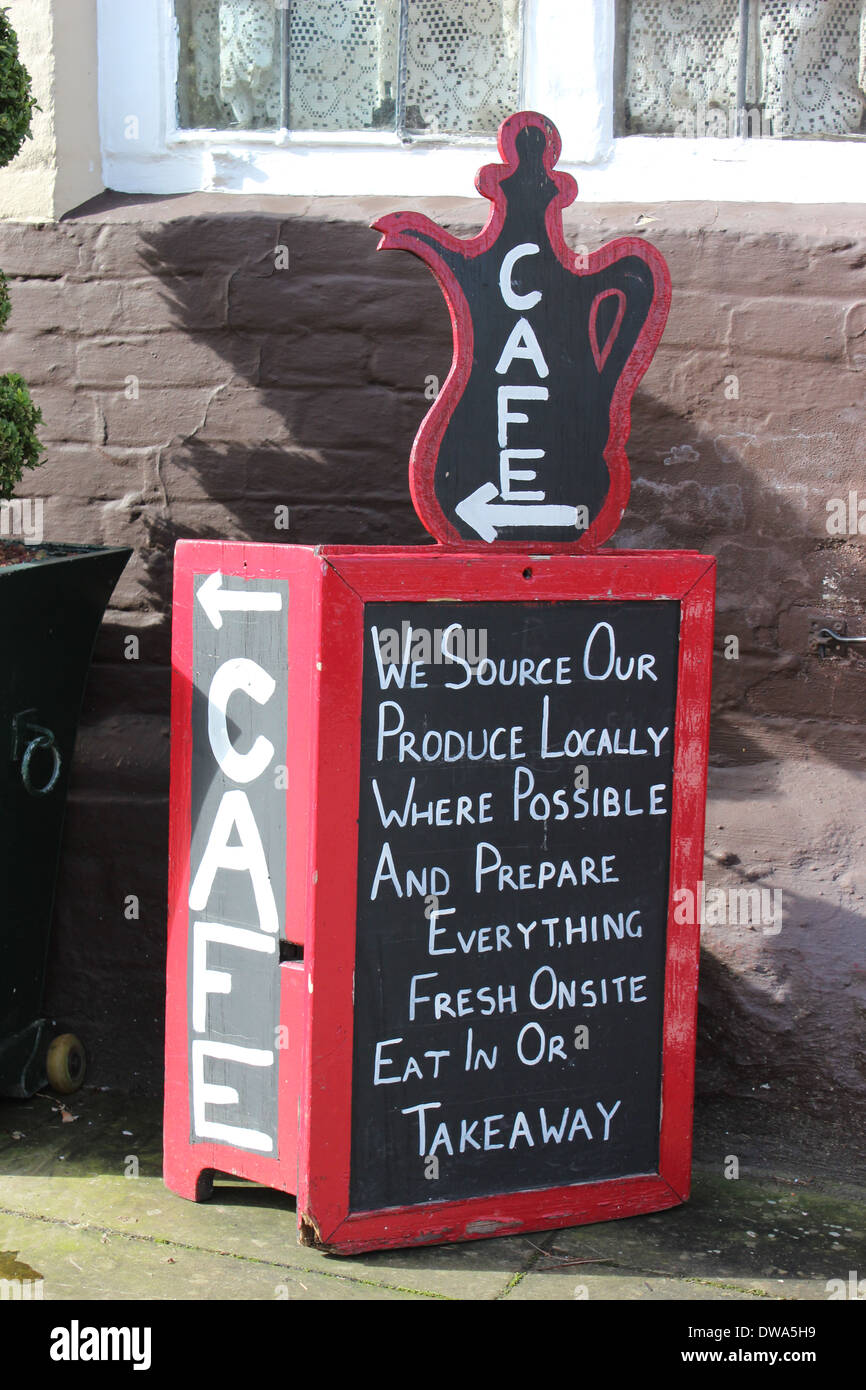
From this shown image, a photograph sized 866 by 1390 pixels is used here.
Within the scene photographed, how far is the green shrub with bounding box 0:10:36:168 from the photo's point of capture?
129 inches

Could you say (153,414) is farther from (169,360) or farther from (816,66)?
(816,66)

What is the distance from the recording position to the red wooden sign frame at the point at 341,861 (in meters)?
2.73

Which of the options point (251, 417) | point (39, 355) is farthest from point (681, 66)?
point (39, 355)

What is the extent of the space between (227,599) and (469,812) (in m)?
0.68

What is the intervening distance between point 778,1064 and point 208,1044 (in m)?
1.42

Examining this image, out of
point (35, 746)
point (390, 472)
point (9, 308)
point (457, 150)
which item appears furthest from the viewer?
point (457, 150)

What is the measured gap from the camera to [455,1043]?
9.46 feet

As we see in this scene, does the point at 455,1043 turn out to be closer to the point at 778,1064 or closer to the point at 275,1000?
the point at 275,1000

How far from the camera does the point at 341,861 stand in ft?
9.02

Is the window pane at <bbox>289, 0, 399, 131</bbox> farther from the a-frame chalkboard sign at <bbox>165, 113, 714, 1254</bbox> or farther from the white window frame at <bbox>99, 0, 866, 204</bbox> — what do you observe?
the a-frame chalkboard sign at <bbox>165, 113, 714, 1254</bbox>

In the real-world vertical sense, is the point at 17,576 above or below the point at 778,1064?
above

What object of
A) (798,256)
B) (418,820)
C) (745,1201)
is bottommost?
(745,1201)

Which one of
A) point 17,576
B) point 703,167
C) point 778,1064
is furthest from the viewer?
point 703,167

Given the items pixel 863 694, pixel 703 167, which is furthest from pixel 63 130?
pixel 863 694
